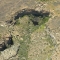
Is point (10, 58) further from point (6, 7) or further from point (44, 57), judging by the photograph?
point (6, 7)

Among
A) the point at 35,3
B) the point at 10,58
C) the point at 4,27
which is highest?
the point at 35,3

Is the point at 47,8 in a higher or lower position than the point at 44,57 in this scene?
higher

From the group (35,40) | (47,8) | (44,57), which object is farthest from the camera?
(47,8)

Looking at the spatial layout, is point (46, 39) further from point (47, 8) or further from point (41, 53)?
point (47, 8)

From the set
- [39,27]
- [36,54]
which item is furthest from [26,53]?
[39,27]

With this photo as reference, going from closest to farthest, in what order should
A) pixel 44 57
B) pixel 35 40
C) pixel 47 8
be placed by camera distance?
pixel 44 57, pixel 35 40, pixel 47 8

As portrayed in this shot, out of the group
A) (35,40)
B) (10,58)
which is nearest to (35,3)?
(35,40)

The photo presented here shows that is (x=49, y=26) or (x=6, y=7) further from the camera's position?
(x=6, y=7)
